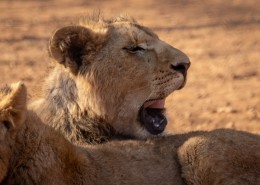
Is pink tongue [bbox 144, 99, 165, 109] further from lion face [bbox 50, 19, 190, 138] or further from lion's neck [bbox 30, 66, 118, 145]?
lion's neck [bbox 30, 66, 118, 145]

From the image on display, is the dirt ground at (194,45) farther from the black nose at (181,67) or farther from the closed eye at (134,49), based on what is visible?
the black nose at (181,67)

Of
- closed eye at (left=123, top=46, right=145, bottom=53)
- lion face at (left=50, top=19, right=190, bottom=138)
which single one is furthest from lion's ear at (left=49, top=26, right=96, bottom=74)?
closed eye at (left=123, top=46, right=145, bottom=53)

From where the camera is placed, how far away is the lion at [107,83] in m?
5.38

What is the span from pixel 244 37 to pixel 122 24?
779 cm

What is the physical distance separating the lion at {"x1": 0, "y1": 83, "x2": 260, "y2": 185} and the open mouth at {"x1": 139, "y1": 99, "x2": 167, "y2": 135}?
0.24 metres

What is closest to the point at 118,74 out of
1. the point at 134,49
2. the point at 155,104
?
the point at 134,49

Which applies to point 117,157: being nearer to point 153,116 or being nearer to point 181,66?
point 153,116

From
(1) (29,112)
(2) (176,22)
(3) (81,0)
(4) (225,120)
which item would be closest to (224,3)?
(2) (176,22)

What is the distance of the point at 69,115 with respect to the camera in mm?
5461

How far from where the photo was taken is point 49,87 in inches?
222

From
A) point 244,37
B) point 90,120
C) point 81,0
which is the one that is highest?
point 90,120

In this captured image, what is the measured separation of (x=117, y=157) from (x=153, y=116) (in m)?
0.78

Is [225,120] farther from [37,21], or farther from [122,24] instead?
[37,21]

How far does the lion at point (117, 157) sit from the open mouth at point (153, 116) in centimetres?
24
